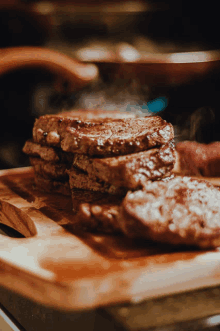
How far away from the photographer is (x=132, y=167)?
2025mm

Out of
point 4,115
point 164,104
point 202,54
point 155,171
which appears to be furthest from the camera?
point 164,104

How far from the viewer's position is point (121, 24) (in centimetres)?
491

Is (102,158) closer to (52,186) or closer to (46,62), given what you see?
(52,186)

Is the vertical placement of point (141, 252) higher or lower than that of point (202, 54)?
lower

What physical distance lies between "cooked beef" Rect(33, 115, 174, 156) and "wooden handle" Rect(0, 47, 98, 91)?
1176mm

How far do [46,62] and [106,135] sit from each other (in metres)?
1.72

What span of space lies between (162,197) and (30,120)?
2.91 m

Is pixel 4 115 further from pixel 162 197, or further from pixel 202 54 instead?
pixel 162 197

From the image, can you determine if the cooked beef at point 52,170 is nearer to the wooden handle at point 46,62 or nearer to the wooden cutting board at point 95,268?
the wooden cutting board at point 95,268

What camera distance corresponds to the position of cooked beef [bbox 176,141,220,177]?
3.00 meters

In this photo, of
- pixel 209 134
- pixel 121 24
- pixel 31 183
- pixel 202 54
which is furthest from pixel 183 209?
pixel 121 24

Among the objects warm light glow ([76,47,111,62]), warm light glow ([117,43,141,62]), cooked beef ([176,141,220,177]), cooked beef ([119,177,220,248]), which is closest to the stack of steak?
cooked beef ([119,177,220,248])

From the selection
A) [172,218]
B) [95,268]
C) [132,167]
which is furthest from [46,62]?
[95,268]

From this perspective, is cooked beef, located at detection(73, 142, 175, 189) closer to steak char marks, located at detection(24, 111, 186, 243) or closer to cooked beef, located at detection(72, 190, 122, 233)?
steak char marks, located at detection(24, 111, 186, 243)
